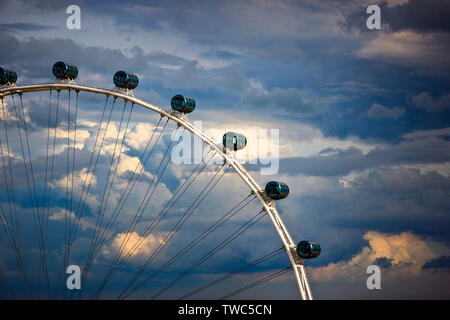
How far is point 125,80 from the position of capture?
5838 cm

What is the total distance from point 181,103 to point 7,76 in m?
20.9

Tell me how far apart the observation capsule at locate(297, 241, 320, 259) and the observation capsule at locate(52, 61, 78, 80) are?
28.0 metres

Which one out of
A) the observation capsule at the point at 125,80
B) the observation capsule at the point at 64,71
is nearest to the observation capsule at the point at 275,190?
the observation capsule at the point at 125,80

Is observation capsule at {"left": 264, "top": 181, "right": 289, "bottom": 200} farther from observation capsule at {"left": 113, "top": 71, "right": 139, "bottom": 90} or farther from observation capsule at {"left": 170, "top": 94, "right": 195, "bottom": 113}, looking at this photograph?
observation capsule at {"left": 113, "top": 71, "right": 139, "bottom": 90}

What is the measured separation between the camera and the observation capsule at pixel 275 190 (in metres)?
54.9

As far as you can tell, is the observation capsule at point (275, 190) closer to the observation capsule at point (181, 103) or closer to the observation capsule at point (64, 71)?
the observation capsule at point (181, 103)

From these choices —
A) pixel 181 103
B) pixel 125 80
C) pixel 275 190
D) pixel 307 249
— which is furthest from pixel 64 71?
pixel 307 249

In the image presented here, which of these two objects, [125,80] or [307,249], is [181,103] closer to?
[125,80]

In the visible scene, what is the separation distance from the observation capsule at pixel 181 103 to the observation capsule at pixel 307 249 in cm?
1600
